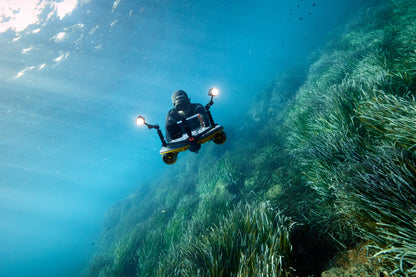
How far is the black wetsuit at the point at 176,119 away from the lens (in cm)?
459

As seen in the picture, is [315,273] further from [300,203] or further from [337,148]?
[337,148]

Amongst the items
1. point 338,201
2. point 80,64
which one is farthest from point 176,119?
point 80,64

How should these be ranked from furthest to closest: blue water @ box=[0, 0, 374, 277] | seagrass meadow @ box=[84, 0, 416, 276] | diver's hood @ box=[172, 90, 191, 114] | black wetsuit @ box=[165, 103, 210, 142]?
blue water @ box=[0, 0, 374, 277], diver's hood @ box=[172, 90, 191, 114], black wetsuit @ box=[165, 103, 210, 142], seagrass meadow @ box=[84, 0, 416, 276]

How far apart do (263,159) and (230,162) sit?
178 cm

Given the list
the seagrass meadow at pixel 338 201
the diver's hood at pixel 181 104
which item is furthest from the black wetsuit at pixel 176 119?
the seagrass meadow at pixel 338 201

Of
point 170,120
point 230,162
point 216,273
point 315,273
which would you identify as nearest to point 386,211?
point 315,273

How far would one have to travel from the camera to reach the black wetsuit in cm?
459

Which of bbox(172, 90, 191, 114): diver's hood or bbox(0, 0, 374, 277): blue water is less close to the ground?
bbox(0, 0, 374, 277): blue water

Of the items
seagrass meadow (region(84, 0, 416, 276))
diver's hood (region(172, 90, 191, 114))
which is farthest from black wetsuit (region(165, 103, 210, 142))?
seagrass meadow (region(84, 0, 416, 276))

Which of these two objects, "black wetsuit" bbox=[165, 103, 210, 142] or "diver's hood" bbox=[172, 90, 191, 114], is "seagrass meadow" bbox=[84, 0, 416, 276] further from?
"diver's hood" bbox=[172, 90, 191, 114]

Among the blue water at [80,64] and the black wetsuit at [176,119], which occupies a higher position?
the blue water at [80,64]

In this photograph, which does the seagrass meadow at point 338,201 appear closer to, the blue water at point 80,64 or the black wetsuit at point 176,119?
the black wetsuit at point 176,119

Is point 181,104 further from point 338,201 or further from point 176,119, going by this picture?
point 338,201

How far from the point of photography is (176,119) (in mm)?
5633
